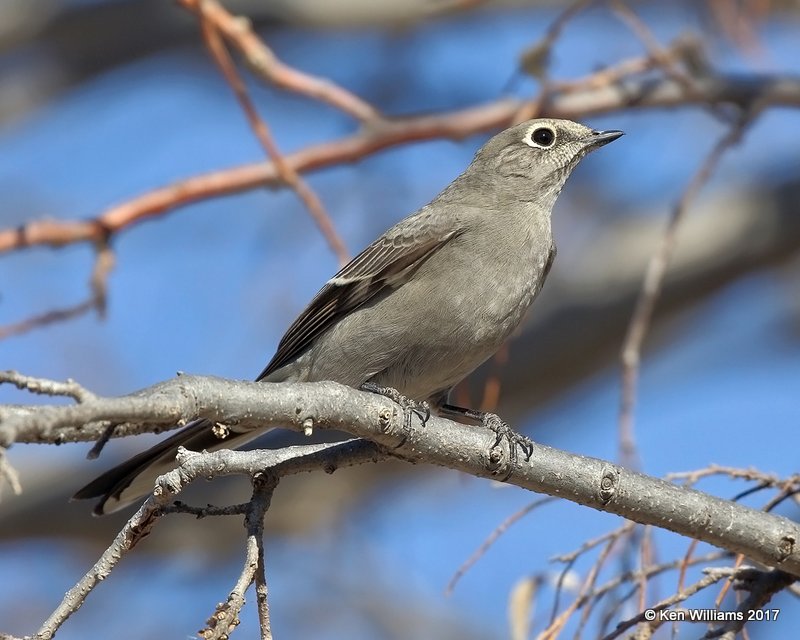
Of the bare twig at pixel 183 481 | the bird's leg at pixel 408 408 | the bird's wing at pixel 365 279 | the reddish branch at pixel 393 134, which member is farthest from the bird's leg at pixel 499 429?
the reddish branch at pixel 393 134

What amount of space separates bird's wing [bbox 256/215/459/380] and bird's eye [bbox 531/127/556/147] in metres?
1.00

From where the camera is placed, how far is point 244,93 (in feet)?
16.6

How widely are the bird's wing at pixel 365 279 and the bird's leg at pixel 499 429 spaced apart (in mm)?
734

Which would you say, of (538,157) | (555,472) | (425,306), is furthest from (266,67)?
(555,472)

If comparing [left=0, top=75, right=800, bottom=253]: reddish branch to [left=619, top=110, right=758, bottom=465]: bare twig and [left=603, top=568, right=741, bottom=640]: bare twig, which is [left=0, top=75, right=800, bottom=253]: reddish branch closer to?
[left=619, top=110, right=758, bottom=465]: bare twig

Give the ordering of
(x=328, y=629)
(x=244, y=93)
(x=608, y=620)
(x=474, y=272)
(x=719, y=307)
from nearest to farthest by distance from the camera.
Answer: (x=608, y=620), (x=244, y=93), (x=474, y=272), (x=719, y=307), (x=328, y=629)

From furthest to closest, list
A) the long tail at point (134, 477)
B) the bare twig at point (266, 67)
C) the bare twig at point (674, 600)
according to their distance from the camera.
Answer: the bare twig at point (266, 67)
the long tail at point (134, 477)
the bare twig at point (674, 600)

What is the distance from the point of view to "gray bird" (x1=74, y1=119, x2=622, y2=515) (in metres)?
5.18

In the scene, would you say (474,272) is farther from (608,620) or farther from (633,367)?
(608,620)

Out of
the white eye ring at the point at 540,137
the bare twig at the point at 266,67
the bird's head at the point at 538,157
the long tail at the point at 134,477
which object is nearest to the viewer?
the long tail at the point at 134,477

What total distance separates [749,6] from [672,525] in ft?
Answer: 15.7

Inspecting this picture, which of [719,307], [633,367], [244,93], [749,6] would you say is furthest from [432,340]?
[719,307]

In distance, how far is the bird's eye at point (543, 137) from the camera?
20.9ft

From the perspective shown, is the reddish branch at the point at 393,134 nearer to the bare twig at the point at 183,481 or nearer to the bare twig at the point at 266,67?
the bare twig at the point at 266,67
